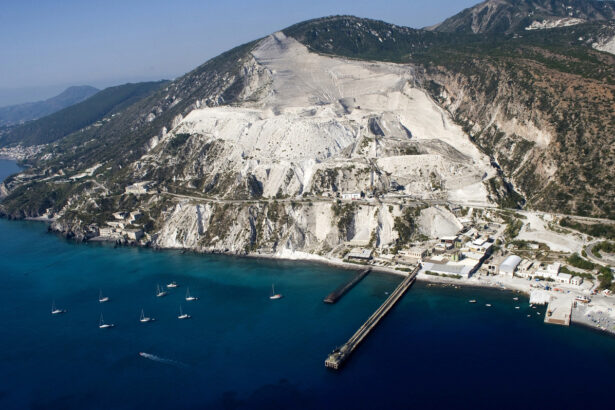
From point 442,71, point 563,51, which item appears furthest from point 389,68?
point 563,51

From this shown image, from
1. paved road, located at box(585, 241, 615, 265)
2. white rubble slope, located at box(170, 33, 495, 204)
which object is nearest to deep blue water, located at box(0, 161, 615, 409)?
→ paved road, located at box(585, 241, 615, 265)

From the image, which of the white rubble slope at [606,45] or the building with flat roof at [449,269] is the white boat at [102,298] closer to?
the building with flat roof at [449,269]

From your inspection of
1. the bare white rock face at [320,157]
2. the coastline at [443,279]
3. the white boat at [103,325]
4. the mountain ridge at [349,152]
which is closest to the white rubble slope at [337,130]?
the bare white rock face at [320,157]

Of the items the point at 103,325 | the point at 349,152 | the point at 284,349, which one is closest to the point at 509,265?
the point at 284,349

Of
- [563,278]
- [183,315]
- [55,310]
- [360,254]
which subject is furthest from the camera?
[360,254]

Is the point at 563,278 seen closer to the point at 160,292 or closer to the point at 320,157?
the point at 320,157
